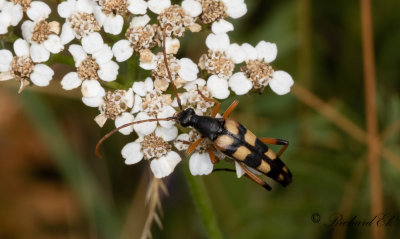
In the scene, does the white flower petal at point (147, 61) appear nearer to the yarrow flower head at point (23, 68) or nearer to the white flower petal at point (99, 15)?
the white flower petal at point (99, 15)

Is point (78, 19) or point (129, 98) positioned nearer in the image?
point (129, 98)

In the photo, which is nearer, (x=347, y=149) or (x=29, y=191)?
(x=347, y=149)

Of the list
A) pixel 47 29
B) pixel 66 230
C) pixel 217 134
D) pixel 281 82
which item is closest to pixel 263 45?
pixel 281 82

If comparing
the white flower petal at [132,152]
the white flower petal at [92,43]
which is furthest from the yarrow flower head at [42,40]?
the white flower petal at [132,152]

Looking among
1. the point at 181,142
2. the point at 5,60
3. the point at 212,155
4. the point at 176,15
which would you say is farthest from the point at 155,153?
the point at 5,60

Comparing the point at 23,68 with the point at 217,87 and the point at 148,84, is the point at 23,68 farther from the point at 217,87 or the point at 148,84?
the point at 217,87

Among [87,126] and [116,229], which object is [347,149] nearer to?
[116,229]

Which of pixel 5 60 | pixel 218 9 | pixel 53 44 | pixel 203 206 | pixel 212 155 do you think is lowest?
pixel 203 206
